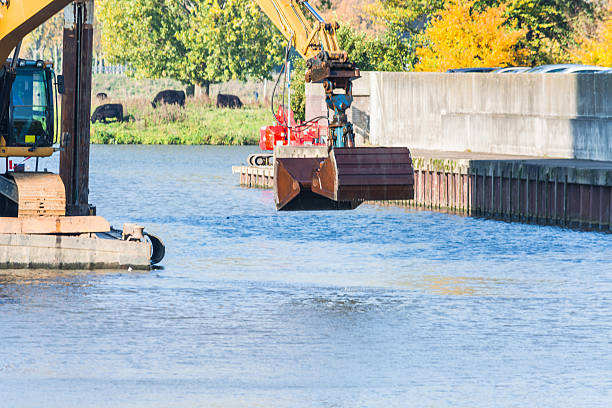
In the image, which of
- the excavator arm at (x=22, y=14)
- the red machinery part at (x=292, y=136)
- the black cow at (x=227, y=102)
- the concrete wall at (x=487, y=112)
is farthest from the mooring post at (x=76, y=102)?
the black cow at (x=227, y=102)

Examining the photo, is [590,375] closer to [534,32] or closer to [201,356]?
[201,356]

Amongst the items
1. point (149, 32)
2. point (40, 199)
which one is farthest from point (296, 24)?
point (149, 32)

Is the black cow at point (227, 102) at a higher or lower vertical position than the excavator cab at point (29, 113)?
higher

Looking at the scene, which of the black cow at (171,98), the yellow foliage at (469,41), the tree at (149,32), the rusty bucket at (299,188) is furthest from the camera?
the tree at (149,32)

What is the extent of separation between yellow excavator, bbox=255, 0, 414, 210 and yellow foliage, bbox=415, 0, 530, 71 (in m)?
45.7

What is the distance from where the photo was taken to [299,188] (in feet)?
85.1

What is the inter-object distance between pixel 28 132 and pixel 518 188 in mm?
16883

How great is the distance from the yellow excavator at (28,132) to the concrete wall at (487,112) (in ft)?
62.2

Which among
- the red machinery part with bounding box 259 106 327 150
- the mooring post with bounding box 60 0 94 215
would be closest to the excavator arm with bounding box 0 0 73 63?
the mooring post with bounding box 60 0 94 215

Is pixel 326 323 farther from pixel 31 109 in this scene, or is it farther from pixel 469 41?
pixel 469 41

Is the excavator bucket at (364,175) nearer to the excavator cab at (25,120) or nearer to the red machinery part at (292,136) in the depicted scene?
the excavator cab at (25,120)

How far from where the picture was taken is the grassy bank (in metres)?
93.4

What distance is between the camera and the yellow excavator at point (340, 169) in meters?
24.5

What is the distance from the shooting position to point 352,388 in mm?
17219
